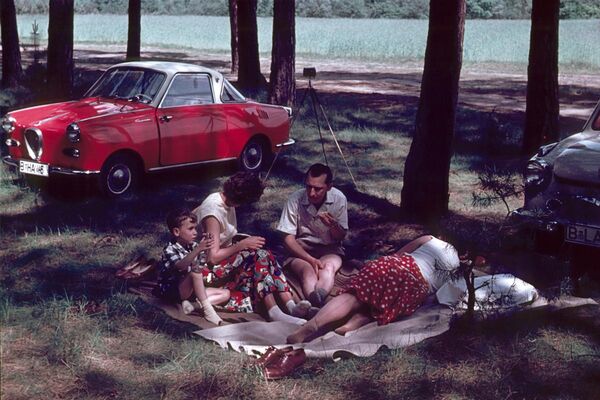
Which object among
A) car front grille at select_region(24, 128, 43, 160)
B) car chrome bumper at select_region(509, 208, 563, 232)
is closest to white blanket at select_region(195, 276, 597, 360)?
car chrome bumper at select_region(509, 208, 563, 232)

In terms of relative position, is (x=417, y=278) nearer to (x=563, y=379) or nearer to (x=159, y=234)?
(x=563, y=379)

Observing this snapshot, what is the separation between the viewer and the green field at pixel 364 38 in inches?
1358

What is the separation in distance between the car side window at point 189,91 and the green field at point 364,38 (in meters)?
23.2

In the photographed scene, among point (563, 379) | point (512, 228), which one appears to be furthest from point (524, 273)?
point (563, 379)

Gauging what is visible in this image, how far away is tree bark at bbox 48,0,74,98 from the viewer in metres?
13.6

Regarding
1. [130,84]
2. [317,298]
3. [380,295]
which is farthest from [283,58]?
[380,295]

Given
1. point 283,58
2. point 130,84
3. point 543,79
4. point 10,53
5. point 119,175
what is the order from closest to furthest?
point 119,175 < point 130,84 < point 543,79 < point 283,58 < point 10,53

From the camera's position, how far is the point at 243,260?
19.7 ft

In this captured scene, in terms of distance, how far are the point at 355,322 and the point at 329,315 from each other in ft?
0.72

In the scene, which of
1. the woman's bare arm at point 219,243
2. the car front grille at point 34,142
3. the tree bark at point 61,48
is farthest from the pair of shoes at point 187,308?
the tree bark at point 61,48

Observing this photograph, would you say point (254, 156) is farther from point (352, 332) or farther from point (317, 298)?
point (352, 332)

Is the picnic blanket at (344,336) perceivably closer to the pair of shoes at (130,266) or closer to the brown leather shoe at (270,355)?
the brown leather shoe at (270,355)

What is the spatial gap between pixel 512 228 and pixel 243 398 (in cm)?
430

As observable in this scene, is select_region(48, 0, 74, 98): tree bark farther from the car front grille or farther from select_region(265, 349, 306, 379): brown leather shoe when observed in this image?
select_region(265, 349, 306, 379): brown leather shoe
